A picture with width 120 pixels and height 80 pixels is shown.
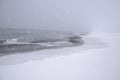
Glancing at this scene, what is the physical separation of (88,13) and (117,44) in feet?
1.10

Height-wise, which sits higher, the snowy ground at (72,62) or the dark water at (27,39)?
the dark water at (27,39)

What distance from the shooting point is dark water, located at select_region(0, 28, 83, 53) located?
26.0 inches

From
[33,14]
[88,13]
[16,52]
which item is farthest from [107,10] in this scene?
[16,52]

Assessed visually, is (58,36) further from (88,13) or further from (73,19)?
(88,13)

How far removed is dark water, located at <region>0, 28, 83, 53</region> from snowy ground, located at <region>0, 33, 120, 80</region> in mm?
37

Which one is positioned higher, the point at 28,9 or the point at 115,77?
the point at 28,9

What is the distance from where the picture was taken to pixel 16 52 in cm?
66

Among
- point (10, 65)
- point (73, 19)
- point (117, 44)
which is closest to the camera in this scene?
point (10, 65)

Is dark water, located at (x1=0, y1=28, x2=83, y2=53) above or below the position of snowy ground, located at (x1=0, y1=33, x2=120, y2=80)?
above

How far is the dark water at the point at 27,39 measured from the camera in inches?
26.0

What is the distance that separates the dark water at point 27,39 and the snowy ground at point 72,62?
0.04 metres

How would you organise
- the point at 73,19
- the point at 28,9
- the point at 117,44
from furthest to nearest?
1. the point at 117,44
2. the point at 73,19
3. the point at 28,9

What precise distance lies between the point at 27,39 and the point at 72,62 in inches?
12.0

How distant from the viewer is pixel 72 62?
0.73m
